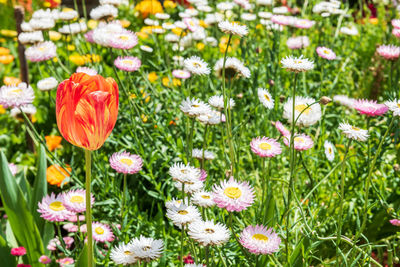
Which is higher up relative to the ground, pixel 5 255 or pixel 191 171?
pixel 191 171

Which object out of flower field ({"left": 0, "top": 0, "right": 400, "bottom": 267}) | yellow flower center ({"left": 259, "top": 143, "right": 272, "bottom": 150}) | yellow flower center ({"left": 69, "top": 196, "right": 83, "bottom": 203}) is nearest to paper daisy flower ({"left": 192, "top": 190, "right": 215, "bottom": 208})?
flower field ({"left": 0, "top": 0, "right": 400, "bottom": 267})

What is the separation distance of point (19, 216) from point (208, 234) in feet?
2.46

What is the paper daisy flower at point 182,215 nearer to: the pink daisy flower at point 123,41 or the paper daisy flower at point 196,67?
the paper daisy flower at point 196,67

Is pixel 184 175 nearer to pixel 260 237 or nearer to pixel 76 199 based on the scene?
pixel 260 237

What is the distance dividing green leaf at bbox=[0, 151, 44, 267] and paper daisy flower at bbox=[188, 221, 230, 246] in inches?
26.5

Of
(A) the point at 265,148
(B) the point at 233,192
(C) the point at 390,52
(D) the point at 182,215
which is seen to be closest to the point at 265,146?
(A) the point at 265,148

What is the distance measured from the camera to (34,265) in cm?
150

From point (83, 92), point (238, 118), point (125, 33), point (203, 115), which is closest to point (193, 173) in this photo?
point (203, 115)

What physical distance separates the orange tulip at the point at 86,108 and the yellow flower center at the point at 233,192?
14.7 inches

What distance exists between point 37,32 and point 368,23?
9.54 feet

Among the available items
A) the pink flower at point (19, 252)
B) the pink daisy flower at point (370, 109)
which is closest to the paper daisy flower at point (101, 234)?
the pink flower at point (19, 252)

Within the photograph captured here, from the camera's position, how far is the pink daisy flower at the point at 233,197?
3.43 feet

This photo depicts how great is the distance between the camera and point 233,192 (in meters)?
1.09

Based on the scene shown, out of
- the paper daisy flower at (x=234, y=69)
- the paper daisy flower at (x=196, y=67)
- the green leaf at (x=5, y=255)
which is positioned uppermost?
the paper daisy flower at (x=196, y=67)
